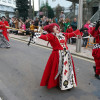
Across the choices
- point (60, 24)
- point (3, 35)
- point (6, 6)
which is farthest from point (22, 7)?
point (3, 35)

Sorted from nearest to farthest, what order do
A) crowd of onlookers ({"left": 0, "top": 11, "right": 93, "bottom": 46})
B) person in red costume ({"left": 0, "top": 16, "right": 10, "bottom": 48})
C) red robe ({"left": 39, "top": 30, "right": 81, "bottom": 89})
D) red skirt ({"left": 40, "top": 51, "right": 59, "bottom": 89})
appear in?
red robe ({"left": 39, "top": 30, "right": 81, "bottom": 89})
red skirt ({"left": 40, "top": 51, "right": 59, "bottom": 89})
person in red costume ({"left": 0, "top": 16, "right": 10, "bottom": 48})
crowd of onlookers ({"left": 0, "top": 11, "right": 93, "bottom": 46})

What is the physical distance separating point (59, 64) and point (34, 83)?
1202 mm

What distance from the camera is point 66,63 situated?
139 inches

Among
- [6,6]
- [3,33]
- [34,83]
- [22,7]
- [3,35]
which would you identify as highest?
[6,6]

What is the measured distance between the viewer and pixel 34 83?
4.22 metres

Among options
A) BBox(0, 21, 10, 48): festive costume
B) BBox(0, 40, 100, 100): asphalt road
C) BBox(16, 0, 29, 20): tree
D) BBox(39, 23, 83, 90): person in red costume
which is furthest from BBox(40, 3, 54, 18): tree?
BBox(39, 23, 83, 90): person in red costume

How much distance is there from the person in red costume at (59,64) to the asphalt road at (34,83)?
254mm

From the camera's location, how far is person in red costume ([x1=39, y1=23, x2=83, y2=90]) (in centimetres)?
339

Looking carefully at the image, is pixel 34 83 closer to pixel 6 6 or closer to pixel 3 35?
pixel 3 35

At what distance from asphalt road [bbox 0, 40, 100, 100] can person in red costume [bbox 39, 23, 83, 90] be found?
0.25 metres

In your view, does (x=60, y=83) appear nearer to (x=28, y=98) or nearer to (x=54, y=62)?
(x=54, y=62)

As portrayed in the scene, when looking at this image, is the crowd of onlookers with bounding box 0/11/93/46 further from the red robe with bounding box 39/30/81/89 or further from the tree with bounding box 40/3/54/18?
the tree with bounding box 40/3/54/18

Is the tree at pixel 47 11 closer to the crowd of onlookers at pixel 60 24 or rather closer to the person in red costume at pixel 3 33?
the crowd of onlookers at pixel 60 24

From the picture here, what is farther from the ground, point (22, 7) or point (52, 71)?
point (22, 7)
